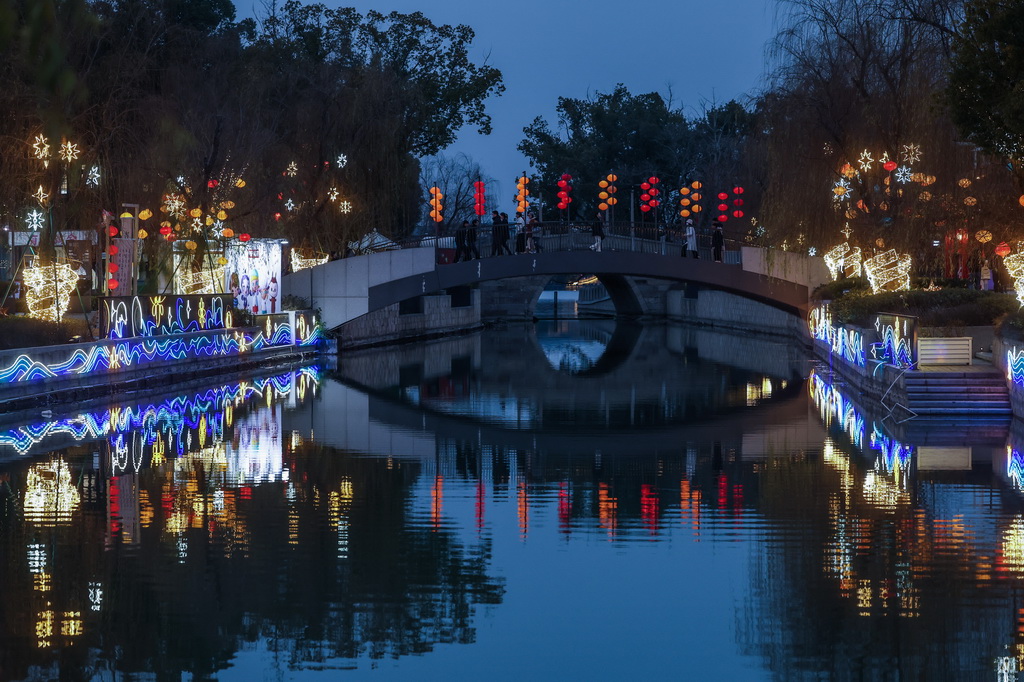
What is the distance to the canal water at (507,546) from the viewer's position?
7691 mm

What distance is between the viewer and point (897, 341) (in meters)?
21.6

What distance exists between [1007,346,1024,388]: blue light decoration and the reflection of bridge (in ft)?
56.0

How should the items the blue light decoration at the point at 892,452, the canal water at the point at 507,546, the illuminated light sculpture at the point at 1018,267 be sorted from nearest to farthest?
1. the canal water at the point at 507,546
2. the blue light decoration at the point at 892,452
3. the illuminated light sculpture at the point at 1018,267

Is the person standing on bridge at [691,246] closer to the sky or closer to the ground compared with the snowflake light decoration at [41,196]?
closer to the sky

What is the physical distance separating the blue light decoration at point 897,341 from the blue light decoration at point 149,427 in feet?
34.2

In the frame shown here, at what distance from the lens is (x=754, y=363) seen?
111 feet

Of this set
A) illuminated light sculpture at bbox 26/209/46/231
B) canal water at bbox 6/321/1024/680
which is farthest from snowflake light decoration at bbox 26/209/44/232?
canal water at bbox 6/321/1024/680

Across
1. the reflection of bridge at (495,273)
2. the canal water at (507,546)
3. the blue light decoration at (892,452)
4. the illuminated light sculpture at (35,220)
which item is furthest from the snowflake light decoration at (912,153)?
the illuminated light sculpture at (35,220)

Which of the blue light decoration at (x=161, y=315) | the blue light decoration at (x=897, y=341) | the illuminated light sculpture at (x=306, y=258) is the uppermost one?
the illuminated light sculpture at (x=306, y=258)

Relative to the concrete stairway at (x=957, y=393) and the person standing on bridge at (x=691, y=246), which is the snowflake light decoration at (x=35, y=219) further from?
the person standing on bridge at (x=691, y=246)

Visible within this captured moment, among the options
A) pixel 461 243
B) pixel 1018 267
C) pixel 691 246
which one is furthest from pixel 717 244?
pixel 1018 267

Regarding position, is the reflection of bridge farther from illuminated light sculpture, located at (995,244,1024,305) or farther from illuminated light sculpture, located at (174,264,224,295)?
illuminated light sculpture, located at (995,244,1024,305)

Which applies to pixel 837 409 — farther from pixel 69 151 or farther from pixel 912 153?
pixel 69 151

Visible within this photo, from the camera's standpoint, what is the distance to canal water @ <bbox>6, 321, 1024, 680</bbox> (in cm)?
769
